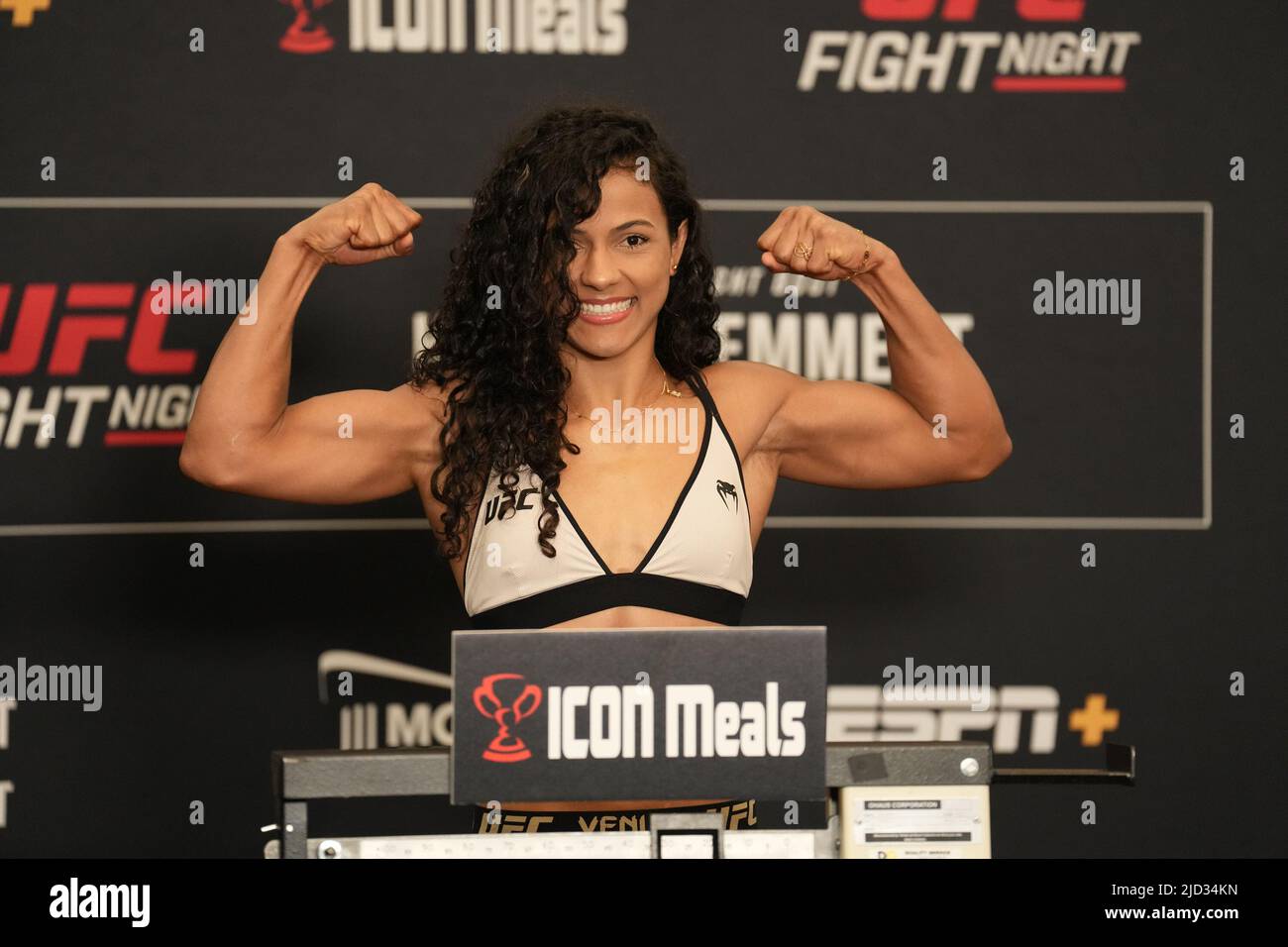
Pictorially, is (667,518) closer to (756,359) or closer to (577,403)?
(577,403)

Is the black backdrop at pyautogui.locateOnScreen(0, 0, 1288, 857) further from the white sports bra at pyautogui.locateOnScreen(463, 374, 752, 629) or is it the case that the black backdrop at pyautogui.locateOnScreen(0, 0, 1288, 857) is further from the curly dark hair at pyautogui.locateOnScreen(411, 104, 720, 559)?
the white sports bra at pyautogui.locateOnScreen(463, 374, 752, 629)

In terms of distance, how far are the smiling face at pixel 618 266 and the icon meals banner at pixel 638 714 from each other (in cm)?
75

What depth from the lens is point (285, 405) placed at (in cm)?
173

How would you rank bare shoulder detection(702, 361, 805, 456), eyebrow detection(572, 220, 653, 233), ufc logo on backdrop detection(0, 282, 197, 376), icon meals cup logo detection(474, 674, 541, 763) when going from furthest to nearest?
1. ufc logo on backdrop detection(0, 282, 197, 376)
2. bare shoulder detection(702, 361, 805, 456)
3. eyebrow detection(572, 220, 653, 233)
4. icon meals cup logo detection(474, 674, 541, 763)

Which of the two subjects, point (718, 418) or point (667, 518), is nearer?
point (667, 518)

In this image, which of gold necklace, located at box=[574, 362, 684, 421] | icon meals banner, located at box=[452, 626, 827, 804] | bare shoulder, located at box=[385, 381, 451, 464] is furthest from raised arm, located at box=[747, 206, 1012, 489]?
icon meals banner, located at box=[452, 626, 827, 804]

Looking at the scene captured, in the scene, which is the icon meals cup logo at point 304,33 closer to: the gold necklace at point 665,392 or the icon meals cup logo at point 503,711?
the gold necklace at point 665,392

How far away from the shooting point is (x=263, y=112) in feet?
8.82

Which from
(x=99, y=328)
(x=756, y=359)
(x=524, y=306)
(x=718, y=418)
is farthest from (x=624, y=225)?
(x=99, y=328)

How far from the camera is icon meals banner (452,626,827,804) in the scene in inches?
43.5

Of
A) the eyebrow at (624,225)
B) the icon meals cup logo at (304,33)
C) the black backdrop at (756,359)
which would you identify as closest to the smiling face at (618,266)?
the eyebrow at (624,225)

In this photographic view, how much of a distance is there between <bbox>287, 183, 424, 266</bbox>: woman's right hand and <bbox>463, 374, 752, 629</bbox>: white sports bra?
0.33 m

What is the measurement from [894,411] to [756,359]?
2.73 ft

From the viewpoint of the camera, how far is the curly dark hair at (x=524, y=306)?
1.77 metres
